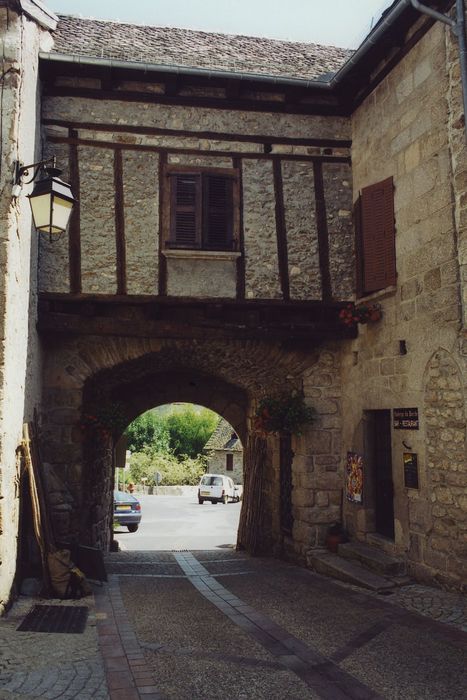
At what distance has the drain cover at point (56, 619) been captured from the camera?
5.46m

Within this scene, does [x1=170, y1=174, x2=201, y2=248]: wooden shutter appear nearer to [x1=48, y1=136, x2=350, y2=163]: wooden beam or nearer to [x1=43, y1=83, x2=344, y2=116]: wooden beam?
[x1=48, y1=136, x2=350, y2=163]: wooden beam

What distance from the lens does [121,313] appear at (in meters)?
8.85

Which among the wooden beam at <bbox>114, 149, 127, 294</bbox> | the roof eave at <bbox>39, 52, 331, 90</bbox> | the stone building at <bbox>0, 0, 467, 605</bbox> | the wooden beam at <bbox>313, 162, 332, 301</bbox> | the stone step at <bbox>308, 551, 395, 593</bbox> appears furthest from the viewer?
the wooden beam at <bbox>313, 162, 332, 301</bbox>

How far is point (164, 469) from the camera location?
127 feet

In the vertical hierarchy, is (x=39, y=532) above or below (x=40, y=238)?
below

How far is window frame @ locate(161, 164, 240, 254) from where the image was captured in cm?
865

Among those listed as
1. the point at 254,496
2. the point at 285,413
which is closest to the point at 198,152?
the point at 285,413

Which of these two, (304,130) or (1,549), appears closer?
(1,549)

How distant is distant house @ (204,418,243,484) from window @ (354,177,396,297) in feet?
95.5

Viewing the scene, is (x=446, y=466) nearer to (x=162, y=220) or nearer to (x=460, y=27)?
(x=460, y=27)

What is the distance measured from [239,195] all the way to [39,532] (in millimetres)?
5015

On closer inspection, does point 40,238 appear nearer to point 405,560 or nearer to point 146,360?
point 146,360

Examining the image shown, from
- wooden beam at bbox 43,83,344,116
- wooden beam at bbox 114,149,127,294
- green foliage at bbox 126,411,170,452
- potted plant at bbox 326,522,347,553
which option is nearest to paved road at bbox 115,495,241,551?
potted plant at bbox 326,522,347,553

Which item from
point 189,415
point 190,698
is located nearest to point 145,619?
point 190,698
